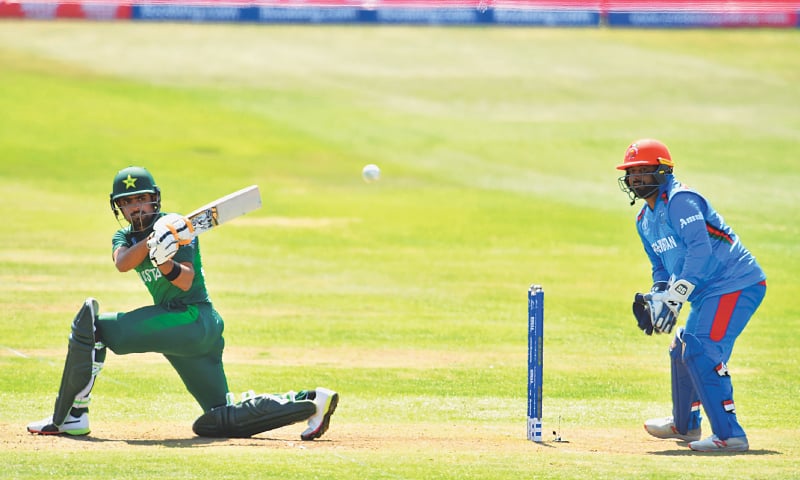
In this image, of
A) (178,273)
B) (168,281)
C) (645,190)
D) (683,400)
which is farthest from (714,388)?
(168,281)

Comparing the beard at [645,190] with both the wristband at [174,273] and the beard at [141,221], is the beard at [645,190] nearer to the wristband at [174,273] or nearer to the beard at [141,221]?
the wristband at [174,273]

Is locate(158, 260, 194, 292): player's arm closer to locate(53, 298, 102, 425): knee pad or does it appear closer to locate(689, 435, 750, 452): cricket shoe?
locate(53, 298, 102, 425): knee pad

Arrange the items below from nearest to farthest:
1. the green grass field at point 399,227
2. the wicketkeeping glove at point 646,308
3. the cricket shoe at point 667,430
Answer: the wicketkeeping glove at point 646,308, the green grass field at point 399,227, the cricket shoe at point 667,430

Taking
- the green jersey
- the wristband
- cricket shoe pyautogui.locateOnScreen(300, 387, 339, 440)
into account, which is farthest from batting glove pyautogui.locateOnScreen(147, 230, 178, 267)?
cricket shoe pyautogui.locateOnScreen(300, 387, 339, 440)

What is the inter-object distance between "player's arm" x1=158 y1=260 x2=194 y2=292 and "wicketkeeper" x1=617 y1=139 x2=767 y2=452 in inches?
130

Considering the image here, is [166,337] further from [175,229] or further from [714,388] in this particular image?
[714,388]

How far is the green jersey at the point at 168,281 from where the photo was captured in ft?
29.0

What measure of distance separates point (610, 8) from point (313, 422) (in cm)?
4254

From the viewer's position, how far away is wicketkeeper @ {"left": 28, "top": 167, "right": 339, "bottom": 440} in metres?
8.64

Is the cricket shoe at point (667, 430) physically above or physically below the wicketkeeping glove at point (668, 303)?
below

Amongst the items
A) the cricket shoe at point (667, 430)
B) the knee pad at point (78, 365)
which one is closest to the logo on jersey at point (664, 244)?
the cricket shoe at point (667, 430)

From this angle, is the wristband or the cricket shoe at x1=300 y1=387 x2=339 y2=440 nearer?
the wristband

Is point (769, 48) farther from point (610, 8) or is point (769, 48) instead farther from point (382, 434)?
point (382, 434)

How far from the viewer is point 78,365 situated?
870cm
